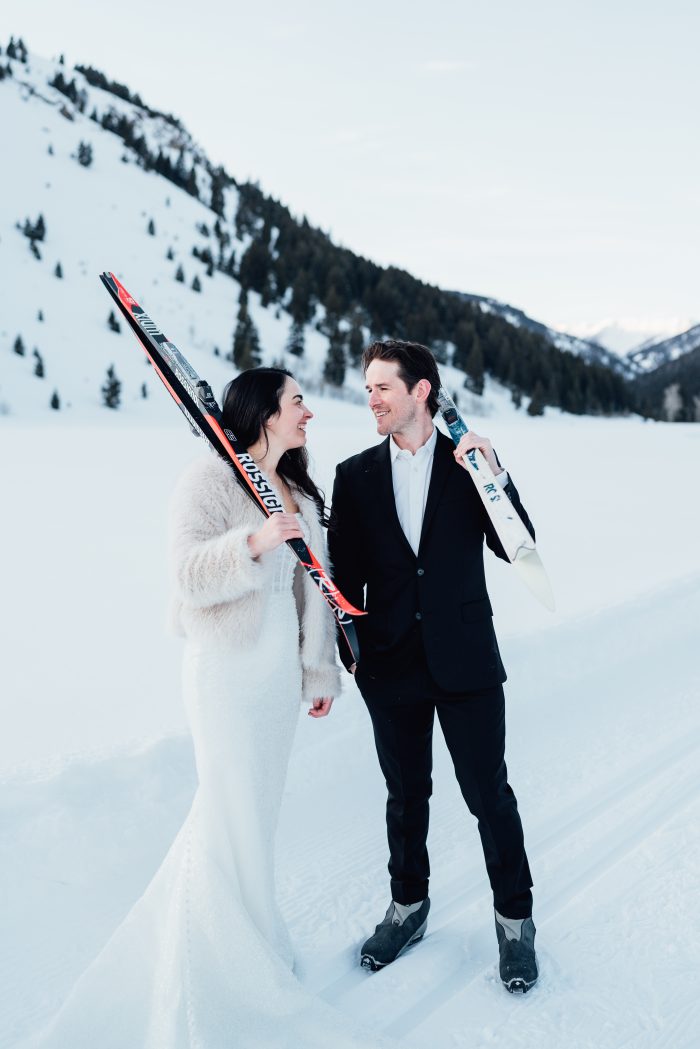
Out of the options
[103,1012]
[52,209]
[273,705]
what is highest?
[52,209]

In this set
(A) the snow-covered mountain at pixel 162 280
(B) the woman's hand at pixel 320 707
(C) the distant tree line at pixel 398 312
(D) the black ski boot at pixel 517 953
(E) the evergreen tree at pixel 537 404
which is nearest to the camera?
(D) the black ski boot at pixel 517 953

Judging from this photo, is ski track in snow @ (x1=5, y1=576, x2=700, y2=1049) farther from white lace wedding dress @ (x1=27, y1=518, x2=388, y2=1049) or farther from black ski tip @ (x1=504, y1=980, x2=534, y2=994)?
white lace wedding dress @ (x1=27, y1=518, x2=388, y2=1049)

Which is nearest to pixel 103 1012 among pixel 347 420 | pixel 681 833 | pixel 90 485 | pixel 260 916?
pixel 260 916

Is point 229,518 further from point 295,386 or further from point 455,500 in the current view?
point 455,500

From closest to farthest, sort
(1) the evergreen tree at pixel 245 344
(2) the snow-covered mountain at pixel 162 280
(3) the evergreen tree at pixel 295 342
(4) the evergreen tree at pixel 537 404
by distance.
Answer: (2) the snow-covered mountain at pixel 162 280 → (1) the evergreen tree at pixel 245 344 → (3) the evergreen tree at pixel 295 342 → (4) the evergreen tree at pixel 537 404

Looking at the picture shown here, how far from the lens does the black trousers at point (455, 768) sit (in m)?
2.73

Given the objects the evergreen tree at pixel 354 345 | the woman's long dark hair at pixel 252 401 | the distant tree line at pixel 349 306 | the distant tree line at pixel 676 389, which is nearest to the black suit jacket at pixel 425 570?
the woman's long dark hair at pixel 252 401

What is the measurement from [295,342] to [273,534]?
2593 centimetres

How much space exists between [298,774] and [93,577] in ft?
12.7

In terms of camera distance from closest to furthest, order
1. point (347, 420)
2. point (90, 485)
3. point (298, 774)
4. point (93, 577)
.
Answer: point (298, 774) → point (93, 577) → point (90, 485) → point (347, 420)

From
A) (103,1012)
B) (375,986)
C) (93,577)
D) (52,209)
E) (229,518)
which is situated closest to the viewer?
(103,1012)

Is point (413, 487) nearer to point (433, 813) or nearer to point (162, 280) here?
point (433, 813)

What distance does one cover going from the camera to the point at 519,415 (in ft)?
102

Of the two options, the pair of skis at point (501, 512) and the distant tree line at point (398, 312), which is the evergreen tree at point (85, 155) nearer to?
the distant tree line at point (398, 312)
